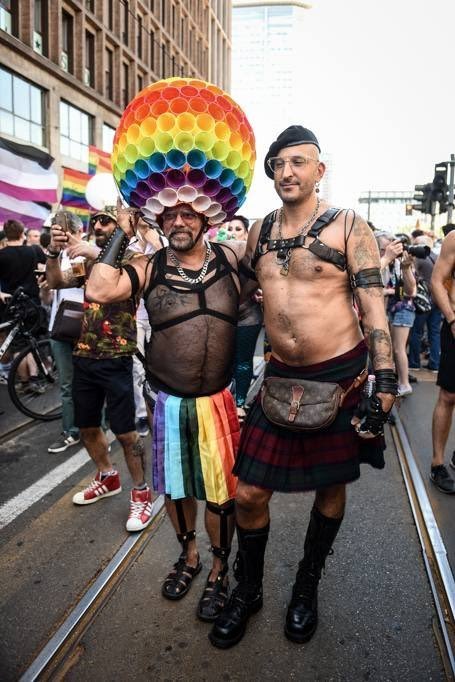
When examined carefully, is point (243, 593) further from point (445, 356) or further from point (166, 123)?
point (445, 356)

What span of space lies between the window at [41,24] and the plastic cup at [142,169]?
19438mm

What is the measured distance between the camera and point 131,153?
2.18 meters

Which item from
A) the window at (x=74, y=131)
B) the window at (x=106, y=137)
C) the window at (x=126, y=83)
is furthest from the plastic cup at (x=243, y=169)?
the window at (x=126, y=83)

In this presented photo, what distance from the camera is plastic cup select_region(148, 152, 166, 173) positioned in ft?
6.99

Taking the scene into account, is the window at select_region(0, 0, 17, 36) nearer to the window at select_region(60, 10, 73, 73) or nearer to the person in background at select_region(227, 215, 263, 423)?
the window at select_region(60, 10, 73, 73)

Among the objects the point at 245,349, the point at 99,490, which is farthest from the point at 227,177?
the point at 245,349

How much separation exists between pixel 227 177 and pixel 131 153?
0.41 metres

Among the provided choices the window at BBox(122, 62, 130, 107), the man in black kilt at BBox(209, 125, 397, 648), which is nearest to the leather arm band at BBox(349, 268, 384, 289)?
the man in black kilt at BBox(209, 125, 397, 648)

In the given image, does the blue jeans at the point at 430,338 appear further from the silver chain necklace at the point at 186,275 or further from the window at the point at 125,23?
the window at the point at 125,23

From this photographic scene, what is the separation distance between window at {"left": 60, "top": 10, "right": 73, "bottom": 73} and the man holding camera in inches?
809

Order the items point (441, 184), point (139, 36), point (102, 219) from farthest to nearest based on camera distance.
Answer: point (139, 36) < point (441, 184) < point (102, 219)

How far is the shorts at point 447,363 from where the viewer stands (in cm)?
369

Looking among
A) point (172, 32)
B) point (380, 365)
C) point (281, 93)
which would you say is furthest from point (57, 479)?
point (281, 93)

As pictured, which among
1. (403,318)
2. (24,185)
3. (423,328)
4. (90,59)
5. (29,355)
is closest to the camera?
(29,355)
